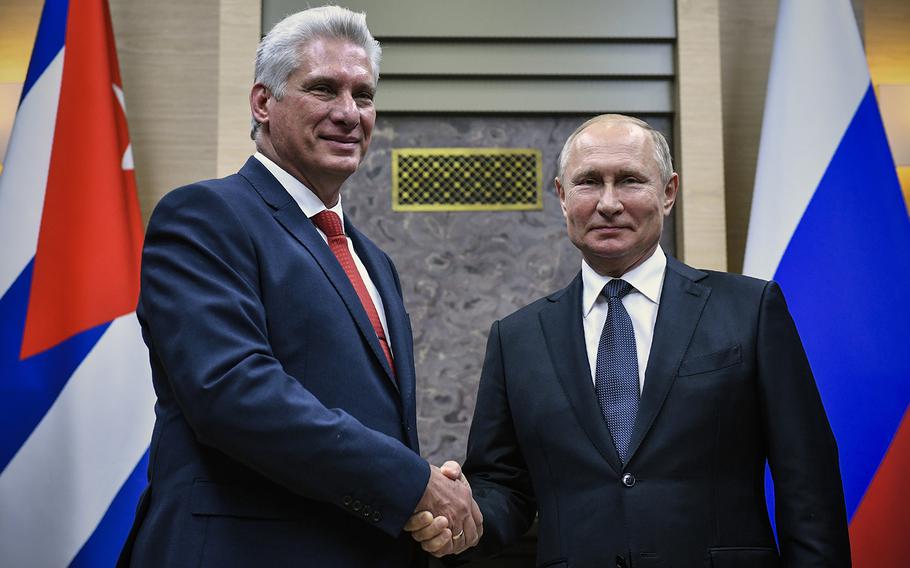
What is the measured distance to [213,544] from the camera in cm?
164

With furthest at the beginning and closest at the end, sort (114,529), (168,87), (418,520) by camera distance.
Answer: (168,87)
(114,529)
(418,520)

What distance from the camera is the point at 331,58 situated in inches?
78.1

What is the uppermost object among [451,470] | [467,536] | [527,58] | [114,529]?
[527,58]

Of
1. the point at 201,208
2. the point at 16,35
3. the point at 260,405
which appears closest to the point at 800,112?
the point at 201,208

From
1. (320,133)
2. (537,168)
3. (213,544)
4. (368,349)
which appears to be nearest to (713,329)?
(368,349)

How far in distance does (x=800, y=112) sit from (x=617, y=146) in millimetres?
1481

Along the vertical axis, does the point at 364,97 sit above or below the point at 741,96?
below

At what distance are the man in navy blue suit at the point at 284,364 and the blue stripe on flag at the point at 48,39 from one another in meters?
1.66

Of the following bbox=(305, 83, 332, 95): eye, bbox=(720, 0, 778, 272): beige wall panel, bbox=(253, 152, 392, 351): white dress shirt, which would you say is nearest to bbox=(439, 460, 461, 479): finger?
bbox=(253, 152, 392, 351): white dress shirt

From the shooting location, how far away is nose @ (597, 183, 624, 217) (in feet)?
6.86

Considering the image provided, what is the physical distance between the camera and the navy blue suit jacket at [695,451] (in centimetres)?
188

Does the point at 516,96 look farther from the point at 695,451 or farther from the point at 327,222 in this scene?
the point at 695,451

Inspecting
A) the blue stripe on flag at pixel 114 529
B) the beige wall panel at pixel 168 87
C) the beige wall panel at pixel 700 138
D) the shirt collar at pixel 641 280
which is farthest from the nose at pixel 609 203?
the beige wall panel at pixel 168 87

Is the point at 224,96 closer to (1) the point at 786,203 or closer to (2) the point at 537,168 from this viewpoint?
(2) the point at 537,168
